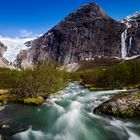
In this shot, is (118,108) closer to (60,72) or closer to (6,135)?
(6,135)

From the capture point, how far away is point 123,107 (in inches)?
2167

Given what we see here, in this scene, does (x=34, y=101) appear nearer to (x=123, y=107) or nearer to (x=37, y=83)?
(x=37, y=83)

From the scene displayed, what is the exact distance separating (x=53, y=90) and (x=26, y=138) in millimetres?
46105

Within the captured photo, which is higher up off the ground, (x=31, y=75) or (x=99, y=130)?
(x=31, y=75)

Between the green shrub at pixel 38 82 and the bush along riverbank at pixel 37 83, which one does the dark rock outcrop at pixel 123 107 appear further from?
the green shrub at pixel 38 82

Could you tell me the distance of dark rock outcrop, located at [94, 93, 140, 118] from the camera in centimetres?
5400

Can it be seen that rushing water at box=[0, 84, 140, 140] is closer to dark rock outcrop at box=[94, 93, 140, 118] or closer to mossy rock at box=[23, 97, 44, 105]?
dark rock outcrop at box=[94, 93, 140, 118]

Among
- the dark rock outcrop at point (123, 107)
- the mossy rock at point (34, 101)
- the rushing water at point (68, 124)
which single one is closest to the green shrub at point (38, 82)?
the mossy rock at point (34, 101)

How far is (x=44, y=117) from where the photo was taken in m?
57.8

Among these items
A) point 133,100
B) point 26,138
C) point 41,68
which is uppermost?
point 41,68

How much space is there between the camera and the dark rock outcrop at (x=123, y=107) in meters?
54.0

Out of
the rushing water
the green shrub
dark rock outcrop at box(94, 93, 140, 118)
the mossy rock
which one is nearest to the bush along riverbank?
the green shrub

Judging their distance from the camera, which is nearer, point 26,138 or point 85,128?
point 26,138

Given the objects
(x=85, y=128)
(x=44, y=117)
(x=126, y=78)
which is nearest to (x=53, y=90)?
(x=44, y=117)
